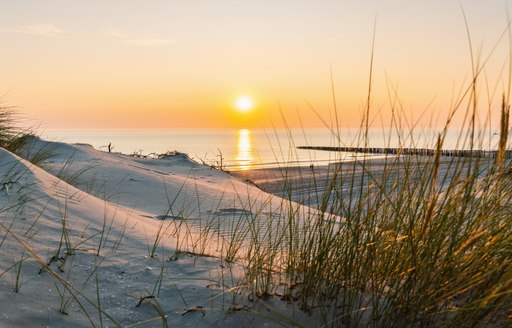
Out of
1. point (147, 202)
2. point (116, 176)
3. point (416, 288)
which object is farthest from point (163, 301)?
point (116, 176)

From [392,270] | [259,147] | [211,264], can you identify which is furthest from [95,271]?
[259,147]

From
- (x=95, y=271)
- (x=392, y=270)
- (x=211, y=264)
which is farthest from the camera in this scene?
(x=211, y=264)

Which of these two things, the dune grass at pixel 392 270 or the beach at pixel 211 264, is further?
the beach at pixel 211 264

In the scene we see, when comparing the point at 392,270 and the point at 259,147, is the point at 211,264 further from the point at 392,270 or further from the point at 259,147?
the point at 259,147

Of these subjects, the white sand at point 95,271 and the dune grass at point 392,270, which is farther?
the white sand at point 95,271

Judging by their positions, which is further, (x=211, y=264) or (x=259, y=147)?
(x=259, y=147)

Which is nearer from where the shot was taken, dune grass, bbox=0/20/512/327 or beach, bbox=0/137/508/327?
dune grass, bbox=0/20/512/327

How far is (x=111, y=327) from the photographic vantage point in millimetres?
1580

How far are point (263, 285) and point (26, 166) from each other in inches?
88.9

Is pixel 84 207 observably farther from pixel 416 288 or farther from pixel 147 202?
pixel 416 288

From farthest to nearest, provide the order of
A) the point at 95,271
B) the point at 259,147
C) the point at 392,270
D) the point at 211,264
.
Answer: the point at 259,147
the point at 211,264
the point at 95,271
the point at 392,270

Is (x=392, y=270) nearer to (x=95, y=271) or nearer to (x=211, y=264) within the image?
(x=211, y=264)

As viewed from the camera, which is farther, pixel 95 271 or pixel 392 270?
pixel 95 271

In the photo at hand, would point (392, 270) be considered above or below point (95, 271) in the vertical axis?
above
